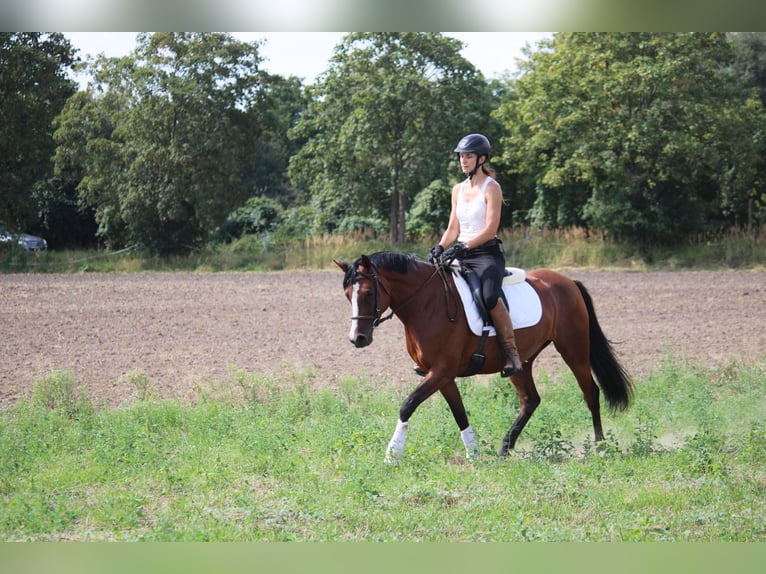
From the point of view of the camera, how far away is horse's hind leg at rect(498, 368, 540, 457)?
5.12 metres

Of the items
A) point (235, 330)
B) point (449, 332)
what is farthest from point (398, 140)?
point (449, 332)

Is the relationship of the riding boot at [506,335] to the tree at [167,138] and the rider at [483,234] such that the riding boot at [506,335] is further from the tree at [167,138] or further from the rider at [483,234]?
the tree at [167,138]

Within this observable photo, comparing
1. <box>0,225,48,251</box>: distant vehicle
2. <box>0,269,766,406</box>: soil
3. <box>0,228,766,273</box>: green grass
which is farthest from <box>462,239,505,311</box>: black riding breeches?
<box>0,228,766,273</box>: green grass

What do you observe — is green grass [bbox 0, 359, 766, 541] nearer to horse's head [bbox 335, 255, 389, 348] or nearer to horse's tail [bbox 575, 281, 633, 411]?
horse's tail [bbox 575, 281, 633, 411]

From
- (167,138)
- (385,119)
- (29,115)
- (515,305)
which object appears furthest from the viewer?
(385,119)

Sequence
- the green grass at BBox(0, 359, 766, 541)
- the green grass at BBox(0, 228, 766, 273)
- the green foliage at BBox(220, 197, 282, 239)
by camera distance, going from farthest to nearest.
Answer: the green foliage at BBox(220, 197, 282, 239) < the green grass at BBox(0, 228, 766, 273) < the green grass at BBox(0, 359, 766, 541)

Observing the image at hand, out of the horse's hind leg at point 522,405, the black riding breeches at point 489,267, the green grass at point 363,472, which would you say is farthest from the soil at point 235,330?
the black riding breeches at point 489,267

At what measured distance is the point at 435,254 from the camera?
4.93m

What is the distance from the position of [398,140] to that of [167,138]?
17.7 ft

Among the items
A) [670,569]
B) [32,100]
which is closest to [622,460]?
[670,569]

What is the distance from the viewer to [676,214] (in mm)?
14406

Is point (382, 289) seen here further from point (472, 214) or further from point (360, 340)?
point (472, 214)

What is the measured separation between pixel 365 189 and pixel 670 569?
13129 millimetres

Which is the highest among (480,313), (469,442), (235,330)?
(480,313)
